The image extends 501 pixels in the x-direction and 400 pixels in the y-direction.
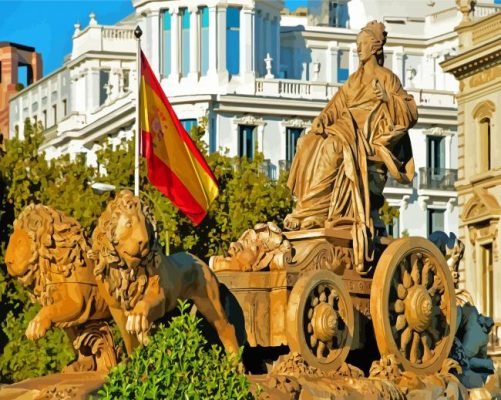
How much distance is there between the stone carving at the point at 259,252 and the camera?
86.0ft

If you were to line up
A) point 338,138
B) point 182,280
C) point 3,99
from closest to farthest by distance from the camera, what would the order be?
point 182,280, point 338,138, point 3,99

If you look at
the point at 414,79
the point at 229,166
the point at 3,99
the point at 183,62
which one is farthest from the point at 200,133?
the point at 3,99

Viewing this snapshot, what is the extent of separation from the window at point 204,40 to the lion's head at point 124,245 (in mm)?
77471

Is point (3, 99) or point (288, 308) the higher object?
point (3, 99)

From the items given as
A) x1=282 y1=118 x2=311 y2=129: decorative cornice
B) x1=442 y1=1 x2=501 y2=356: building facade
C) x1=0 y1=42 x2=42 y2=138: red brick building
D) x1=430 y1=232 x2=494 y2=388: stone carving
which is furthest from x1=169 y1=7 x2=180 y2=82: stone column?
x1=430 y1=232 x2=494 y2=388: stone carving

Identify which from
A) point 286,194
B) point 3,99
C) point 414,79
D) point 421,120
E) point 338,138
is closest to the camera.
Result: point 338,138

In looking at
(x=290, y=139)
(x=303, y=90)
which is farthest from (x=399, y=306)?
(x=303, y=90)

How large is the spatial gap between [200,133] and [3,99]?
2725 inches

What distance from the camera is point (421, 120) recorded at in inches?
4038

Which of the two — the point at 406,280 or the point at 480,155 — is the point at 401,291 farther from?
the point at 480,155

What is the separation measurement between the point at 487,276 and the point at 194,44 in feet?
101

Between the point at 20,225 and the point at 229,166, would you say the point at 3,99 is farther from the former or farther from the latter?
the point at 20,225

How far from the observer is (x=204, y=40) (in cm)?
10244

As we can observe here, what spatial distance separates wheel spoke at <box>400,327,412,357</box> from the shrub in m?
4.88
